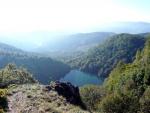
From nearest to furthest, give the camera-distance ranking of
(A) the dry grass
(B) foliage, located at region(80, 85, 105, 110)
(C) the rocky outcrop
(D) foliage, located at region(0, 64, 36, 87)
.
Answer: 1. (A) the dry grass
2. (C) the rocky outcrop
3. (D) foliage, located at region(0, 64, 36, 87)
4. (B) foliage, located at region(80, 85, 105, 110)

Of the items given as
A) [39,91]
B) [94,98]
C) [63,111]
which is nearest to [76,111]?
[63,111]

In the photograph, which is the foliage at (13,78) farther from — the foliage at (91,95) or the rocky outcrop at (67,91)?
the rocky outcrop at (67,91)

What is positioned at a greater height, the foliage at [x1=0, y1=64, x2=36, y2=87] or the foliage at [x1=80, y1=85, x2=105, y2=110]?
the foliage at [x1=0, y1=64, x2=36, y2=87]

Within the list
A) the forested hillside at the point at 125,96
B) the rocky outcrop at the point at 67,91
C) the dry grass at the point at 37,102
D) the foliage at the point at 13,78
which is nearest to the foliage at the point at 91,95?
the forested hillside at the point at 125,96

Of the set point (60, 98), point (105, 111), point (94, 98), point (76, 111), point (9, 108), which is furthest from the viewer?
point (94, 98)

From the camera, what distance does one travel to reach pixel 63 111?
34.4 m

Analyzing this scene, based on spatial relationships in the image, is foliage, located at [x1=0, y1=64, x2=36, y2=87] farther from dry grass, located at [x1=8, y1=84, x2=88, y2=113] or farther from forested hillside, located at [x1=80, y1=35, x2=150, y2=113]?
forested hillside, located at [x1=80, y1=35, x2=150, y2=113]

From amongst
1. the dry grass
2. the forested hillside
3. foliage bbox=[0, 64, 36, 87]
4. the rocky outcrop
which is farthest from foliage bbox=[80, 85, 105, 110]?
the dry grass

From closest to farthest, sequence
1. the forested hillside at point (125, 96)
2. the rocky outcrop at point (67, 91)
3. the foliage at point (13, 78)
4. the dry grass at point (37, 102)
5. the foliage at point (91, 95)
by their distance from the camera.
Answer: the dry grass at point (37, 102), the rocky outcrop at point (67, 91), the foliage at point (13, 78), the forested hillside at point (125, 96), the foliage at point (91, 95)

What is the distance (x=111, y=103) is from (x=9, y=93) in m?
29.2

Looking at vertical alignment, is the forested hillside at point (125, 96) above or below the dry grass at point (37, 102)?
below

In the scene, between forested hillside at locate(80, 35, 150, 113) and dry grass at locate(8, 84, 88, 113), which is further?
forested hillside at locate(80, 35, 150, 113)

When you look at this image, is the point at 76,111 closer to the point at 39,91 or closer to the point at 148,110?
the point at 39,91

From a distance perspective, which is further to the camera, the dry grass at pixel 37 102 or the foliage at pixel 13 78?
the foliage at pixel 13 78
